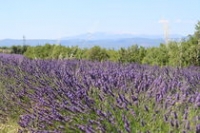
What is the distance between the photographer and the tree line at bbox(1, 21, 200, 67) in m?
10.3

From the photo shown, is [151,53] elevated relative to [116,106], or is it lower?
lower

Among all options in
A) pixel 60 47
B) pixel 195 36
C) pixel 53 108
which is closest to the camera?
pixel 53 108

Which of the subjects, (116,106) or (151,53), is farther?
(151,53)

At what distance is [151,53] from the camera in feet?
38.7

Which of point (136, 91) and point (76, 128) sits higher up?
point (136, 91)

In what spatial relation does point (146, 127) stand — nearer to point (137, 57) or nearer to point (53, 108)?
point (53, 108)

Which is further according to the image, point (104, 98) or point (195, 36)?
point (195, 36)

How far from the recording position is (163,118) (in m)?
2.46

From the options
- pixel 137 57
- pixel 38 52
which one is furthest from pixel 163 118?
pixel 38 52

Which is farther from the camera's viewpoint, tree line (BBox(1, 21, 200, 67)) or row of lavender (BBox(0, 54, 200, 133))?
tree line (BBox(1, 21, 200, 67))

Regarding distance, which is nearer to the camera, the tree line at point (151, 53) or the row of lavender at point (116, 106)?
the row of lavender at point (116, 106)

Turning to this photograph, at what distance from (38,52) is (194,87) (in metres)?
14.9

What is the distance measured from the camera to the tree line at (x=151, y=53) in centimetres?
1034

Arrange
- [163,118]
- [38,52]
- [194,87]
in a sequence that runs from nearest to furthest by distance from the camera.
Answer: [163,118]
[194,87]
[38,52]
